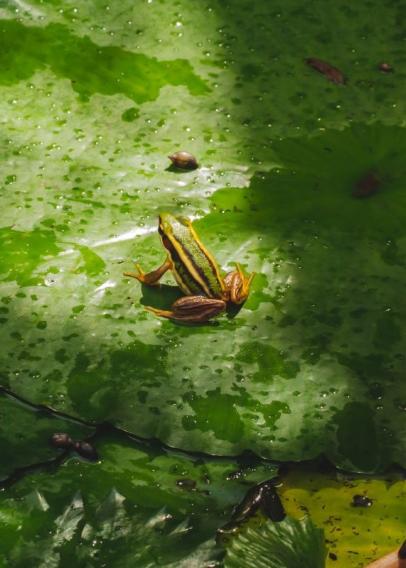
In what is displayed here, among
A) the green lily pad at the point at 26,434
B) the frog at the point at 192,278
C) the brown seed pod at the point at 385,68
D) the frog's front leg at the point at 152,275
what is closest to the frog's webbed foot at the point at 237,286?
the frog at the point at 192,278

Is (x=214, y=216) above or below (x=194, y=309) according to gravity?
above

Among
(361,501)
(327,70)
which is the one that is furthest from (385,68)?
(361,501)

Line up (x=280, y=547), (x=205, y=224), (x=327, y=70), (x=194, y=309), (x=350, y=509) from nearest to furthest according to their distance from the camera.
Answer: (x=280, y=547), (x=350, y=509), (x=194, y=309), (x=205, y=224), (x=327, y=70)

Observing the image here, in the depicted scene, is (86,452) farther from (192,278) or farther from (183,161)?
(183,161)

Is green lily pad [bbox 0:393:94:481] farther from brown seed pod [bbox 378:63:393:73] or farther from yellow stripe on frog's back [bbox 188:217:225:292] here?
brown seed pod [bbox 378:63:393:73]

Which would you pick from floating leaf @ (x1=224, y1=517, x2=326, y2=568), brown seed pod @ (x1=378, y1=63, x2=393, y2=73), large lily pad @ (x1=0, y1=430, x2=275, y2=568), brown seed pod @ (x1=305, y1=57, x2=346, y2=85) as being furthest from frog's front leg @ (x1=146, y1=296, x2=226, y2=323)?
brown seed pod @ (x1=378, y1=63, x2=393, y2=73)

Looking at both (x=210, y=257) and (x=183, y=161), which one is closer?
(x=210, y=257)

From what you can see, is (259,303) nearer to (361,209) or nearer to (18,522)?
(361,209)
